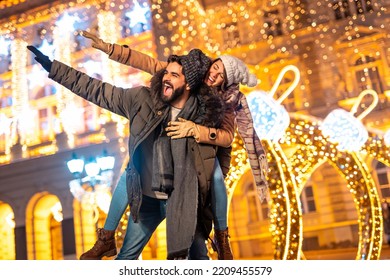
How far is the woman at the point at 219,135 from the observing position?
1754 millimetres

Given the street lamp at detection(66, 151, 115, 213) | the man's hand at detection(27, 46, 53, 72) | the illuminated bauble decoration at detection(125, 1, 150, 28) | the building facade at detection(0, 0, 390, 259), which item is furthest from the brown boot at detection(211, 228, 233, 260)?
the illuminated bauble decoration at detection(125, 1, 150, 28)

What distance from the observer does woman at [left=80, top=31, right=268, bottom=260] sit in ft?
5.75

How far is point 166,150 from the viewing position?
1.71 metres

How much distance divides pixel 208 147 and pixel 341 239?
6222 mm

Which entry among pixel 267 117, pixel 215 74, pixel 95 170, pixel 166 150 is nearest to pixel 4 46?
pixel 95 170

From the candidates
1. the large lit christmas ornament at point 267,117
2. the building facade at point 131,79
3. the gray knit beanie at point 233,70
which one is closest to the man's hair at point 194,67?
the gray knit beanie at point 233,70

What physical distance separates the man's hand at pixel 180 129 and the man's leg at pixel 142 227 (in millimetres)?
260

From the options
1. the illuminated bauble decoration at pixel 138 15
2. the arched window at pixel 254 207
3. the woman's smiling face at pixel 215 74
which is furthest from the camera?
the arched window at pixel 254 207

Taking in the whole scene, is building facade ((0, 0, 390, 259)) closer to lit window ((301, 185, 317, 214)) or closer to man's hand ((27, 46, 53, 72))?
lit window ((301, 185, 317, 214))

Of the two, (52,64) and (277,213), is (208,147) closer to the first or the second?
(52,64)

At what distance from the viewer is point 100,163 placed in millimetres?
5016

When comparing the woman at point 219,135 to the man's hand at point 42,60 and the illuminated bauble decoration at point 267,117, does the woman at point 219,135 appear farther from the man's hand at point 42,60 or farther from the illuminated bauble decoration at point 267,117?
the illuminated bauble decoration at point 267,117

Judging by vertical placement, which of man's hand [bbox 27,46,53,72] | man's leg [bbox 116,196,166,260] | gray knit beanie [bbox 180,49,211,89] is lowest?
man's leg [bbox 116,196,166,260]

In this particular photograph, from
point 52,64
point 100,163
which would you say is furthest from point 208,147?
point 100,163
